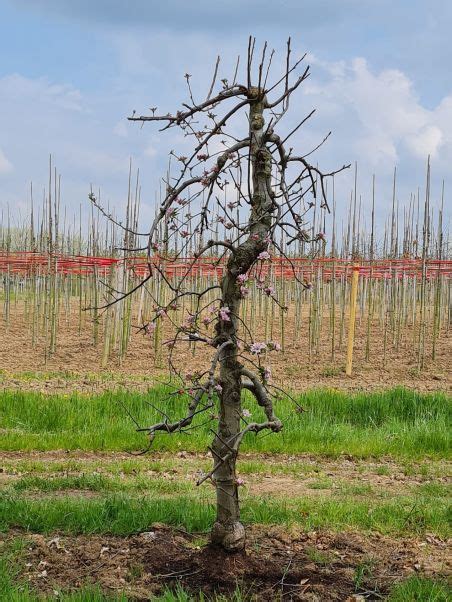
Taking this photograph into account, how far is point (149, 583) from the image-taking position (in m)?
3.72

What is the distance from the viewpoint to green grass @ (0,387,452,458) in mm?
7469

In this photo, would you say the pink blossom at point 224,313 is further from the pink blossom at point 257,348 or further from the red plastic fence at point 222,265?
the red plastic fence at point 222,265

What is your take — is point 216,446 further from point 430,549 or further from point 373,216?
point 373,216

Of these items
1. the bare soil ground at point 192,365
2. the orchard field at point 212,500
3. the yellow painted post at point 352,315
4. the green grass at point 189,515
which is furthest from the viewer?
the yellow painted post at point 352,315

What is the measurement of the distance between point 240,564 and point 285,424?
4327mm

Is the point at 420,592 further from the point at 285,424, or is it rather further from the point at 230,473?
the point at 285,424

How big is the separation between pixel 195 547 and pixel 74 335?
1605 centimetres

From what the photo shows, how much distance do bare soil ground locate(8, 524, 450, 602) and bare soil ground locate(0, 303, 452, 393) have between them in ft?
19.7

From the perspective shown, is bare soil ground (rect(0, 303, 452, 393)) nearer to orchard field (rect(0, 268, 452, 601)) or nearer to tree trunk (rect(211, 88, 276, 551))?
orchard field (rect(0, 268, 452, 601))

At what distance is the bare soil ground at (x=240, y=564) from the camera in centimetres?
369

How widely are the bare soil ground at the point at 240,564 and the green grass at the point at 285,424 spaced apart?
292 cm

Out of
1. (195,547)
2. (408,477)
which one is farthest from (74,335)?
(195,547)

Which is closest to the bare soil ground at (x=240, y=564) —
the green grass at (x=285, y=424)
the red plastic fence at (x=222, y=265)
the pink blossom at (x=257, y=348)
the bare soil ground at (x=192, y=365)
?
the pink blossom at (x=257, y=348)

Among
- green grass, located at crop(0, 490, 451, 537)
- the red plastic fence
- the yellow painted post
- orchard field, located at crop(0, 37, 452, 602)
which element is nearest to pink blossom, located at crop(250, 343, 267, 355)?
orchard field, located at crop(0, 37, 452, 602)
